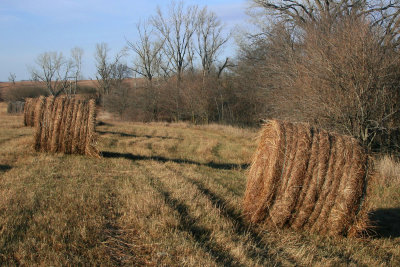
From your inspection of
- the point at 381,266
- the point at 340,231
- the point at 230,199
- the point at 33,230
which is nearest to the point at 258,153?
the point at 230,199

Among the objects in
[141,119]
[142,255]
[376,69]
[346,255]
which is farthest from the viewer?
[141,119]

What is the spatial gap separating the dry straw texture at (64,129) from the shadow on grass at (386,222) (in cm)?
755

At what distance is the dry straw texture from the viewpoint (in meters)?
9.91

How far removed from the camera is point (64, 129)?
9945 mm

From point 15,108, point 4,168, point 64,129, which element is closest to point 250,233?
point 4,168

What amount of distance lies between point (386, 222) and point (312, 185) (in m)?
2.14

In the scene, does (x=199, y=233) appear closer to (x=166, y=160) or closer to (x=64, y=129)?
(x=166, y=160)

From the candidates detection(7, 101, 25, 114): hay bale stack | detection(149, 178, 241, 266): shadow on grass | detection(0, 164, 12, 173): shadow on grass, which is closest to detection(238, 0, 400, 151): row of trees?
detection(149, 178, 241, 266): shadow on grass

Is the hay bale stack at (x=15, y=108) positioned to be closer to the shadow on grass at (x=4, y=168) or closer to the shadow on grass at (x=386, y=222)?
the shadow on grass at (x=4, y=168)

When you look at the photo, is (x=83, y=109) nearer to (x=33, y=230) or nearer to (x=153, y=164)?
(x=153, y=164)

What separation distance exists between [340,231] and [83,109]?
811 centimetres

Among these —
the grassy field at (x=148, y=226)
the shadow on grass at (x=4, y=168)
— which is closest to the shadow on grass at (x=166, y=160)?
the grassy field at (x=148, y=226)

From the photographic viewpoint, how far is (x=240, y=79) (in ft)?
101

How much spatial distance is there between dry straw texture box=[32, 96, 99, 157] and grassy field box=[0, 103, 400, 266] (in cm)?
212
